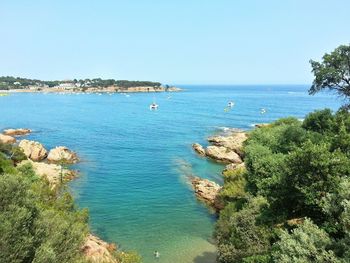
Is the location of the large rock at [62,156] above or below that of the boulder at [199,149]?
above

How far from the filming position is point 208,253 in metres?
32.6

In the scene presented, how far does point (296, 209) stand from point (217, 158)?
46.3 m

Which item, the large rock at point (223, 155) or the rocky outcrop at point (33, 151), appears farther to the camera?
the large rock at point (223, 155)

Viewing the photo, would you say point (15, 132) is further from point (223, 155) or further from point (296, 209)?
point (296, 209)

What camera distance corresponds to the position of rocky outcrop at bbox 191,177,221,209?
4472 cm

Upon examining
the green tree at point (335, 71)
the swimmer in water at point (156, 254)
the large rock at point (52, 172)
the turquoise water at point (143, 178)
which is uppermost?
the green tree at point (335, 71)

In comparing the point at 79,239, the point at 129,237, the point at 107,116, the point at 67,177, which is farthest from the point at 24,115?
the point at 79,239

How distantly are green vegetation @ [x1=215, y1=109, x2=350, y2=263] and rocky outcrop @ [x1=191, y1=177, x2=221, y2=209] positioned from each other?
6074 mm

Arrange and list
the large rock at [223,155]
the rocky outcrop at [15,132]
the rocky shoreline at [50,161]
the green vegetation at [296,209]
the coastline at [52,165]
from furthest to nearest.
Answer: the rocky outcrop at [15,132] < the large rock at [223,155] < the rocky shoreline at [50,161] < the coastline at [52,165] < the green vegetation at [296,209]

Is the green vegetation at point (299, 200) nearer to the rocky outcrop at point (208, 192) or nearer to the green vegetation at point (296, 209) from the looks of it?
the green vegetation at point (296, 209)

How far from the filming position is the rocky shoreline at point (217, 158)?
46500 millimetres

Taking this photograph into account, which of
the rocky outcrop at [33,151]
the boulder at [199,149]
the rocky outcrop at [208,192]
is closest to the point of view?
the rocky outcrop at [208,192]

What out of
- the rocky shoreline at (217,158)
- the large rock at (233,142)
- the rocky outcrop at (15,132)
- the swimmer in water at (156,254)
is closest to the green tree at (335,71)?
the rocky shoreline at (217,158)

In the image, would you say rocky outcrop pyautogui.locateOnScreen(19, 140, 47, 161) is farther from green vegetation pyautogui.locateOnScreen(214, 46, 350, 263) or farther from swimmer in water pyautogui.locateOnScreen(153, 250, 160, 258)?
swimmer in water pyautogui.locateOnScreen(153, 250, 160, 258)
